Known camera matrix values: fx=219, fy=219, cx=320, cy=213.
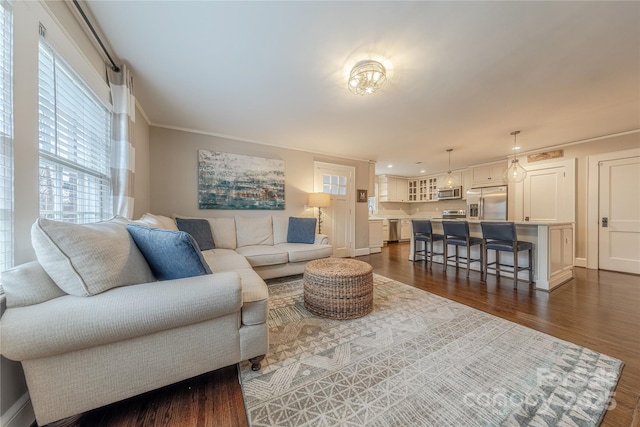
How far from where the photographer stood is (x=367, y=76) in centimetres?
189

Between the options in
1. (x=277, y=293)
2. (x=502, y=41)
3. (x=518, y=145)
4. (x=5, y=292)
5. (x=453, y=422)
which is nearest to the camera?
(x=5, y=292)

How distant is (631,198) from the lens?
3439 millimetres

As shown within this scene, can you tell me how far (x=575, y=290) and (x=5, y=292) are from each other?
4.86 m

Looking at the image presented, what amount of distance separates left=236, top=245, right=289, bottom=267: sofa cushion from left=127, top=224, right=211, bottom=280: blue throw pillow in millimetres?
1448

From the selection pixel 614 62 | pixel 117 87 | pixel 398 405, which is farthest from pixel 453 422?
pixel 117 87

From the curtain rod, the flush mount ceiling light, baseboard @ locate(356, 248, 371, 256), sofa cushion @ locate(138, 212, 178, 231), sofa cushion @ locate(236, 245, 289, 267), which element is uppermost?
the curtain rod

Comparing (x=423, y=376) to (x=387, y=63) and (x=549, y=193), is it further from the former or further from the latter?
(x=549, y=193)

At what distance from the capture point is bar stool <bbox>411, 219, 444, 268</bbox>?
12.7 ft

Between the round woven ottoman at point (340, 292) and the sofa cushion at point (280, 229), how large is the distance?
5.39 feet

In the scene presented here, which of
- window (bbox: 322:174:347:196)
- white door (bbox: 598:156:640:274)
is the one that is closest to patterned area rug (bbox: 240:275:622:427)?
window (bbox: 322:174:347:196)

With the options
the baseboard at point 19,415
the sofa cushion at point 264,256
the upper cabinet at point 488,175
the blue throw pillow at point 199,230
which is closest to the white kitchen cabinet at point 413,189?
the upper cabinet at point 488,175

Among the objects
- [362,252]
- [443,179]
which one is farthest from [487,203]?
[362,252]

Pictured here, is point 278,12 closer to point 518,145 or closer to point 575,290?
point 575,290

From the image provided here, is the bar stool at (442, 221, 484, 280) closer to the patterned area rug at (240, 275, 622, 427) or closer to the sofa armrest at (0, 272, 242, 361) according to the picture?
the patterned area rug at (240, 275, 622, 427)
